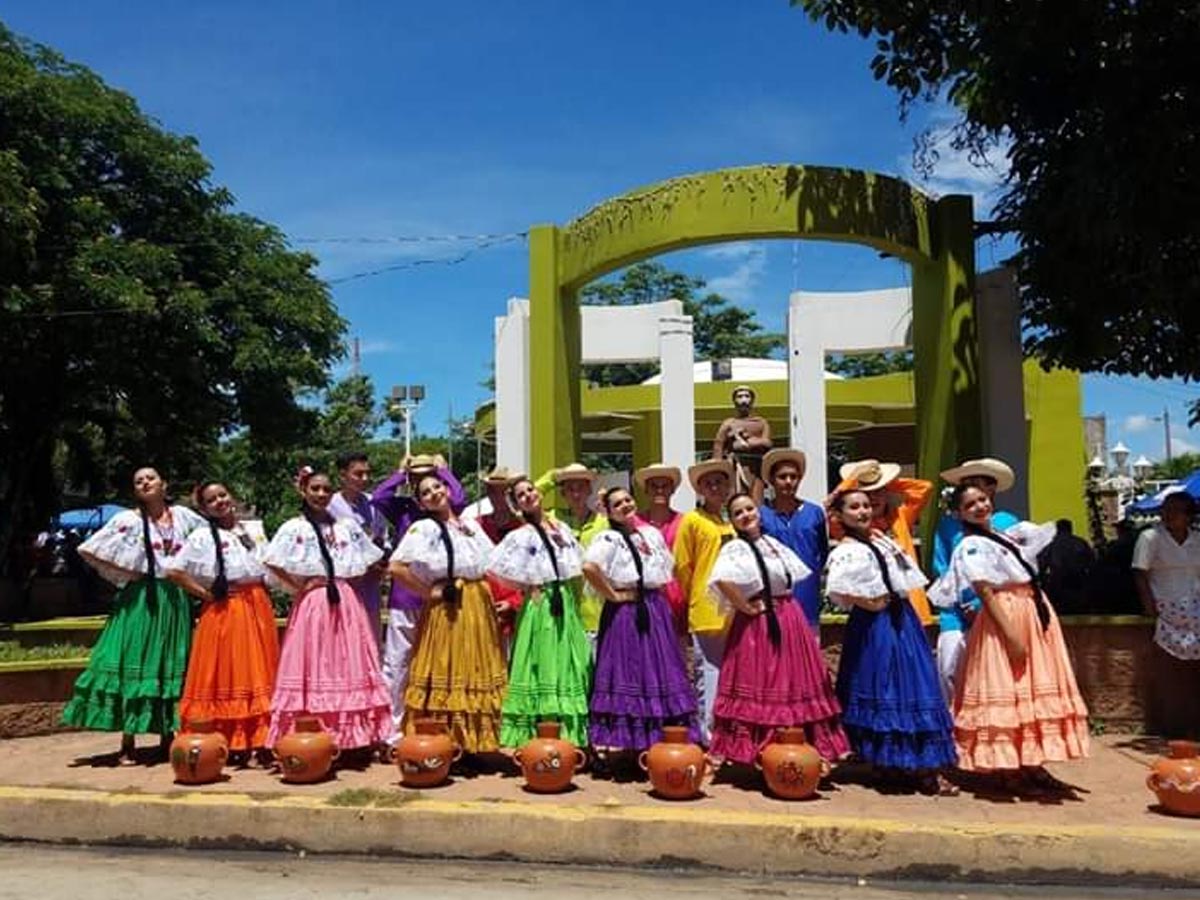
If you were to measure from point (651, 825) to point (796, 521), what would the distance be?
83.5 inches

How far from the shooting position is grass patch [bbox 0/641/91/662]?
317 inches

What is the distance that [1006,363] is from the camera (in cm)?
964

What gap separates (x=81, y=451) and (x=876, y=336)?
1337 cm

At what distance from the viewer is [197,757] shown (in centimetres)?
579

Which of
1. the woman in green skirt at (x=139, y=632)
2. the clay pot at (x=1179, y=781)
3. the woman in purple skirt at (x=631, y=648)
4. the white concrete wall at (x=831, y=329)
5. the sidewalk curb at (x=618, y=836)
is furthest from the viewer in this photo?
the white concrete wall at (x=831, y=329)

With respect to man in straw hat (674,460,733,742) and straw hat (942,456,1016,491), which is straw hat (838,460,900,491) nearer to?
straw hat (942,456,1016,491)

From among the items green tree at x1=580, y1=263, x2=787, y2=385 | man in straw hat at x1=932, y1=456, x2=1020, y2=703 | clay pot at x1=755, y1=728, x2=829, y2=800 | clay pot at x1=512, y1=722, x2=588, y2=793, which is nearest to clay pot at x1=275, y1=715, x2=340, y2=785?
clay pot at x1=512, y1=722, x2=588, y2=793

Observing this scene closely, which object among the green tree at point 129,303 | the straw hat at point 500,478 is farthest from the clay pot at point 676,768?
the green tree at point 129,303

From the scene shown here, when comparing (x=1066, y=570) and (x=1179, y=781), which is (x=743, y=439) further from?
(x=1066, y=570)

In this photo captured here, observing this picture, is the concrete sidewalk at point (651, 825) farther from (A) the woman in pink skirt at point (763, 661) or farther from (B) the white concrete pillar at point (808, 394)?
(B) the white concrete pillar at point (808, 394)

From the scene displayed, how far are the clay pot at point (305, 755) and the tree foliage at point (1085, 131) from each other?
18.0ft

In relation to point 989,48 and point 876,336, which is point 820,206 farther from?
point 876,336

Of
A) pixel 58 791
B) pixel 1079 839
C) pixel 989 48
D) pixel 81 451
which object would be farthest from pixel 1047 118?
pixel 81 451

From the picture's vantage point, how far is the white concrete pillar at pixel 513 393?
11.8m
